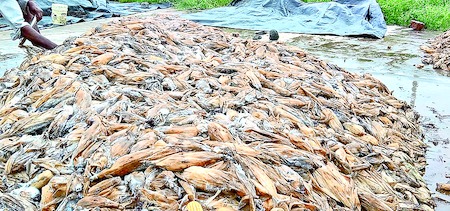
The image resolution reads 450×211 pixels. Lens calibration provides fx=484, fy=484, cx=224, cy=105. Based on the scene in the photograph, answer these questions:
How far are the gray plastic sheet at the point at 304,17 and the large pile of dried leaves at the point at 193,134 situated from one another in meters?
4.19

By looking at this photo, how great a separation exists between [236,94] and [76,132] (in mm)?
1035

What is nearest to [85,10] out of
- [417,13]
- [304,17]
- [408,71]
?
[304,17]

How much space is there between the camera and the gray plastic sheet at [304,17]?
8047mm

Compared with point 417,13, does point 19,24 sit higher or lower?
higher

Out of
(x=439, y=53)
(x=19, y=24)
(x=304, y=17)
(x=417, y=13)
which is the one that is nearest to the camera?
(x=19, y=24)

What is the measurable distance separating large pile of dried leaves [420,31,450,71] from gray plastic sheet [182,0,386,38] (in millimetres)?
965

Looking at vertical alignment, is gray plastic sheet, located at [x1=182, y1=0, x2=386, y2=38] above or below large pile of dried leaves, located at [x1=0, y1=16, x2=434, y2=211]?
below

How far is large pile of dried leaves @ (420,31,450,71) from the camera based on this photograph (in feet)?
18.3

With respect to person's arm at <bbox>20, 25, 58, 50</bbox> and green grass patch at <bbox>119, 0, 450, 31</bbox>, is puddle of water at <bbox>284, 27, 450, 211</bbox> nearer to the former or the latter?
green grass patch at <bbox>119, 0, 450, 31</bbox>

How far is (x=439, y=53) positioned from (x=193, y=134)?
493 cm

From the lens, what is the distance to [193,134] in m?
2.19

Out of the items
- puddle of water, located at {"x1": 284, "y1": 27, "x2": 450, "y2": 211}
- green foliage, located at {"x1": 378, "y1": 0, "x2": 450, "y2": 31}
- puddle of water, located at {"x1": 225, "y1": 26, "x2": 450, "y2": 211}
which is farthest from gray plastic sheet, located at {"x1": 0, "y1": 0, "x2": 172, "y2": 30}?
green foliage, located at {"x1": 378, "y1": 0, "x2": 450, "y2": 31}

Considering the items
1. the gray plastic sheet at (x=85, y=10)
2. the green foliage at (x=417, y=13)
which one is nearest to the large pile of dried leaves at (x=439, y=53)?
the green foliage at (x=417, y=13)

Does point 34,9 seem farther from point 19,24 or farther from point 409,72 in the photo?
point 409,72
